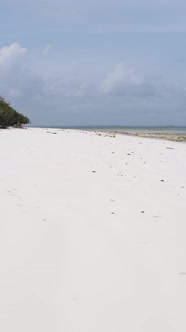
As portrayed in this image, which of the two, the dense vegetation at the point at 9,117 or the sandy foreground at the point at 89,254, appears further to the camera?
the dense vegetation at the point at 9,117

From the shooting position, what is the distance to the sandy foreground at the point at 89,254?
3.23 metres

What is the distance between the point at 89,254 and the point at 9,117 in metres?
19.1

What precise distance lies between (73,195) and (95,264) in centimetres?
295

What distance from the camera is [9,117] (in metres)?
22.5

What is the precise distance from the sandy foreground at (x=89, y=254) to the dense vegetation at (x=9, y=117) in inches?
528

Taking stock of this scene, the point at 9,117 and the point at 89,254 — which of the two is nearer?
the point at 89,254

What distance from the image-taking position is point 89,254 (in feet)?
14.5

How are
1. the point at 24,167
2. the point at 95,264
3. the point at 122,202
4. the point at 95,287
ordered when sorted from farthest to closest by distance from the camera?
the point at 24,167 → the point at 122,202 → the point at 95,264 → the point at 95,287

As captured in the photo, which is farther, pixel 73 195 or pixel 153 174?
pixel 153 174

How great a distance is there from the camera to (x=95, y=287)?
12.1ft

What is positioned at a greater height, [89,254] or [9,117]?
[9,117]

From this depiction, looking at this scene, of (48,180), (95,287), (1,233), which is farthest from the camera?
(48,180)

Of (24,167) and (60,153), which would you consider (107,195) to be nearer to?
(24,167)

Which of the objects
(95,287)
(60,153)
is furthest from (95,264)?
(60,153)
